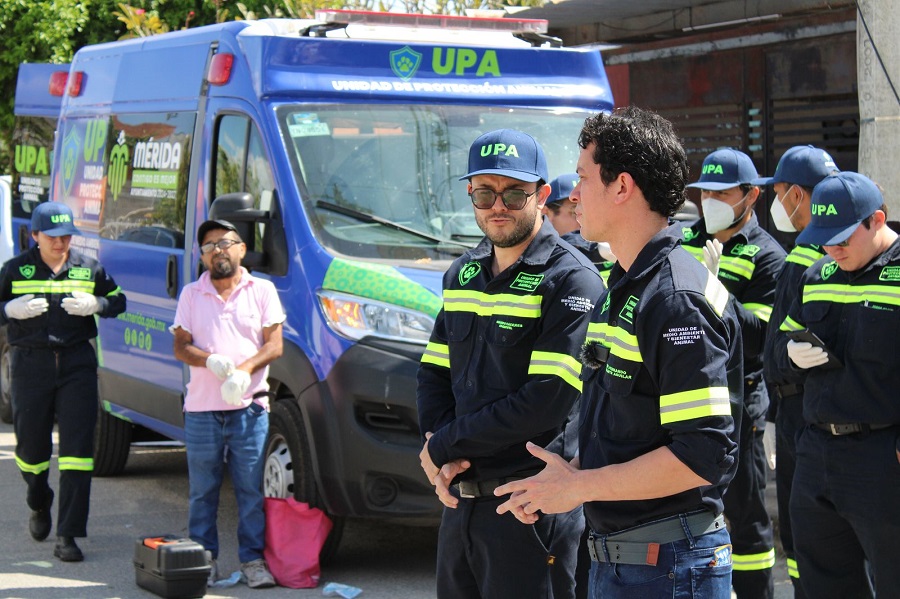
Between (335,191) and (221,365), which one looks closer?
(221,365)

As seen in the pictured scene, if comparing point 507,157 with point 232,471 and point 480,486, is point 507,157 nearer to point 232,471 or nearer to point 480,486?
point 480,486

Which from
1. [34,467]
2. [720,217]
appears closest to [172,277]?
[34,467]

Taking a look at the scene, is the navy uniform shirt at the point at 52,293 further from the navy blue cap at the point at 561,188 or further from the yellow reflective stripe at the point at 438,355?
the yellow reflective stripe at the point at 438,355

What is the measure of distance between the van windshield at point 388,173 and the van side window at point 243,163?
0.22m

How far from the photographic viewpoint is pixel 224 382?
22.5 feet

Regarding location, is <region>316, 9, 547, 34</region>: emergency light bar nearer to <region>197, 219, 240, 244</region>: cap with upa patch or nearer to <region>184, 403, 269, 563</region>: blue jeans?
<region>197, 219, 240, 244</region>: cap with upa patch

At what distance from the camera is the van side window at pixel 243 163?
7.20 m

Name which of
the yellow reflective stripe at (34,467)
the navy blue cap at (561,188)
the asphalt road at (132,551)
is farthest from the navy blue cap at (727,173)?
the yellow reflective stripe at (34,467)

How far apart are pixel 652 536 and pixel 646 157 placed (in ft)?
2.94

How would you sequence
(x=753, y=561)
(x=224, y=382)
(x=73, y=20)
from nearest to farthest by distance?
(x=753, y=561)
(x=224, y=382)
(x=73, y=20)

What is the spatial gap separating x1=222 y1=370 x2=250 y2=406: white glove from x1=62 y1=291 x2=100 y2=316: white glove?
123 cm

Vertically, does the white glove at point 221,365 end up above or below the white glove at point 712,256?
below

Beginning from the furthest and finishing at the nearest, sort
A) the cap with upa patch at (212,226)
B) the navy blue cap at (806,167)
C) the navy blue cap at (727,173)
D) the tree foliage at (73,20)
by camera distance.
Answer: the tree foliage at (73,20) < the cap with upa patch at (212,226) < the navy blue cap at (727,173) < the navy blue cap at (806,167)

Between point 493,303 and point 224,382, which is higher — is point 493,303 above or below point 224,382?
above
